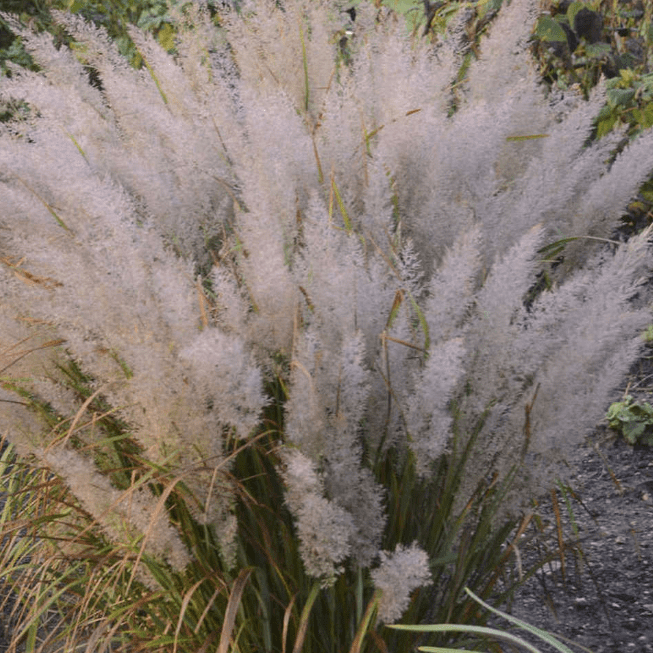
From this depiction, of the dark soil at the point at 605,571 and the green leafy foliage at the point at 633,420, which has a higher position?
the green leafy foliage at the point at 633,420

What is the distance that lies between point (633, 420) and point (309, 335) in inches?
76.2

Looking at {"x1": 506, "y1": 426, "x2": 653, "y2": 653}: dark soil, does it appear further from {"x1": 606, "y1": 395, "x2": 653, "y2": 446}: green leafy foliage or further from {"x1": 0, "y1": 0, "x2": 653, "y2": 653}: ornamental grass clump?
{"x1": 0, "y1": 0, "x2": 653, "y2": 653}: ornamental grass clump

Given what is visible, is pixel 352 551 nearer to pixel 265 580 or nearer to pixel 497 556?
pixel 265 580

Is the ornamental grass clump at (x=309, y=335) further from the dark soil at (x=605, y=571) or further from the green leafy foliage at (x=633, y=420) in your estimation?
the green leafy foliage at (x=633, y=420)

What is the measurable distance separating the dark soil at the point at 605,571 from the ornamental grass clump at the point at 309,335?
57 centimetres

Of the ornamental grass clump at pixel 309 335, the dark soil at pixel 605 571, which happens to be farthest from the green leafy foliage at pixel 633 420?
the ornamental grass clump at pixel 309 335

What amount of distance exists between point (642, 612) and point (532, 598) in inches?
11.1

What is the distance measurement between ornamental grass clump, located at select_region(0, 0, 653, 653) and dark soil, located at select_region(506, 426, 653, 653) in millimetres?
568

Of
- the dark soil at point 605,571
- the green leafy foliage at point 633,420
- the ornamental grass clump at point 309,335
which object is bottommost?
the dark soil at point 605,571

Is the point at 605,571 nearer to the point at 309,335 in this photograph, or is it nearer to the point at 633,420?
the point at 633,420

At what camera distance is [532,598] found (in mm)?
2225

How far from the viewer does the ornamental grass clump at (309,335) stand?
1.15 metres

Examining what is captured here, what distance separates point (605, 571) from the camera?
88.8 inches

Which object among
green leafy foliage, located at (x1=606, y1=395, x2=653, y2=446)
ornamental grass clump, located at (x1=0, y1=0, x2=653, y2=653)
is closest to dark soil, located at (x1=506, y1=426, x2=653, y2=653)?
green leafy foliage, located at (x1=606, y1=395, x2=653, y2=446)
